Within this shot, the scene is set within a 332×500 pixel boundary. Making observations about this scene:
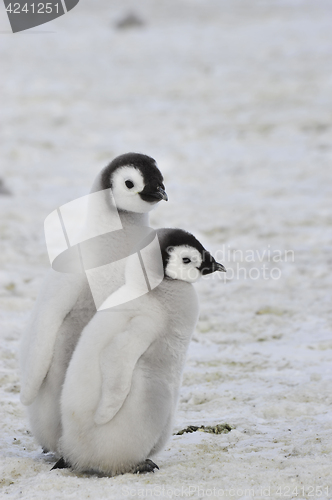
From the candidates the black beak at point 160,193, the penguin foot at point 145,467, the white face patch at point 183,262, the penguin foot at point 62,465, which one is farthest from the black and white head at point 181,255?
the penguin foot at point 62,465

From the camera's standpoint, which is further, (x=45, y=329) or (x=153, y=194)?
(x=153, y=194)

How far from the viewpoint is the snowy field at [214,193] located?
2.87m

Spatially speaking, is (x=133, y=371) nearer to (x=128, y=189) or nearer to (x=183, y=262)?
(x=183, y=262)

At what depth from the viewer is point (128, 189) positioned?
124 inches

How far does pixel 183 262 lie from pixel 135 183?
0.59 m

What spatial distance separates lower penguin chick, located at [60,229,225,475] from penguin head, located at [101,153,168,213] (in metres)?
0.42

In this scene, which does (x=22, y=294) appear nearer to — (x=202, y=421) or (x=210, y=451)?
(x=202, y=421)

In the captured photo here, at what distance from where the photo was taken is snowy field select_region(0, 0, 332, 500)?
2867 mm

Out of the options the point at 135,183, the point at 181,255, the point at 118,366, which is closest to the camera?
the point at 118,366

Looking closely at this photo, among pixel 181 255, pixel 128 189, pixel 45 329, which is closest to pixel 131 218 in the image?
pixel 128 189

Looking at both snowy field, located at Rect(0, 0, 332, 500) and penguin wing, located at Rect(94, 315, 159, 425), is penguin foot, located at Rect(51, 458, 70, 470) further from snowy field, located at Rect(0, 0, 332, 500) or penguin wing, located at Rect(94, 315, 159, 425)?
penguin wing, located at Rect(94, 315, 159, 425)

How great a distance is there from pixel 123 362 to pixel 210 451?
774 millimetres

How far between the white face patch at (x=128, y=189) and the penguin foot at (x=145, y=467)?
1.18m

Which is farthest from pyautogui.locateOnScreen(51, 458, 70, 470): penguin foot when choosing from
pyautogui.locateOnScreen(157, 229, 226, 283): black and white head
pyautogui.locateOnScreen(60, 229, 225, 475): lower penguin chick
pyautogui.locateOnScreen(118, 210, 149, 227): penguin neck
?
pyautogui.locateOnScreen(118, 210, 149, 227): penguin neck
